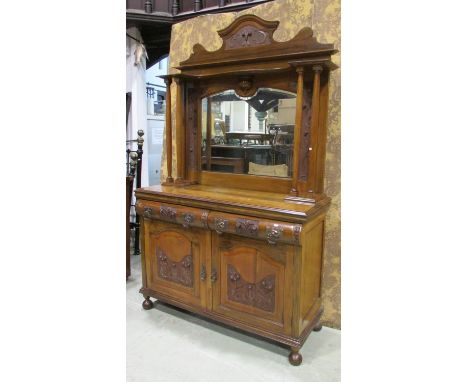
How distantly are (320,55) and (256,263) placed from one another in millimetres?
1156

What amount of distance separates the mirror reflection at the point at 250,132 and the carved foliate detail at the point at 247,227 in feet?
1.38

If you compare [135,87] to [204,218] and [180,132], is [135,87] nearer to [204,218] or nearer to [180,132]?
[180,132]

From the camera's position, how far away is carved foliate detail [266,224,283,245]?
5.57 feet

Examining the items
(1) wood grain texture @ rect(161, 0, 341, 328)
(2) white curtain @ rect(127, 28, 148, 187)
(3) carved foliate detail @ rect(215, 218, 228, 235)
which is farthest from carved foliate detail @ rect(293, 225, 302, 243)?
(2) white curtain @ rect(127, 28, 148, 187)

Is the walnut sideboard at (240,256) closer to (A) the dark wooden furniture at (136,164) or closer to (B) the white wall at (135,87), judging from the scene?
(A) the dark wooden furniture at (136,164)

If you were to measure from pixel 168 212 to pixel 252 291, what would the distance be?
71cm

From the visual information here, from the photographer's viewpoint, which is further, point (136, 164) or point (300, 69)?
point (136, 164)

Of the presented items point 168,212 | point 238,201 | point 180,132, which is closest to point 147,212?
point 168,212

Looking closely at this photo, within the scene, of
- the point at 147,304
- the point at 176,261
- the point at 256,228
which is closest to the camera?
the point at 256,228

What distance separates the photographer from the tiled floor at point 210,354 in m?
1.78

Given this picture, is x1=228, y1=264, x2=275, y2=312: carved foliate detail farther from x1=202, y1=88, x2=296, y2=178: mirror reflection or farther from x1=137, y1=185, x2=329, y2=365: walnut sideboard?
A: x1=202, y1=88, x2=296, y2=178: mirror reflection

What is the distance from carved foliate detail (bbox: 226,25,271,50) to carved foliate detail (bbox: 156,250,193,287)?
1.34m

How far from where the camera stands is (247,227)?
1.79 m
